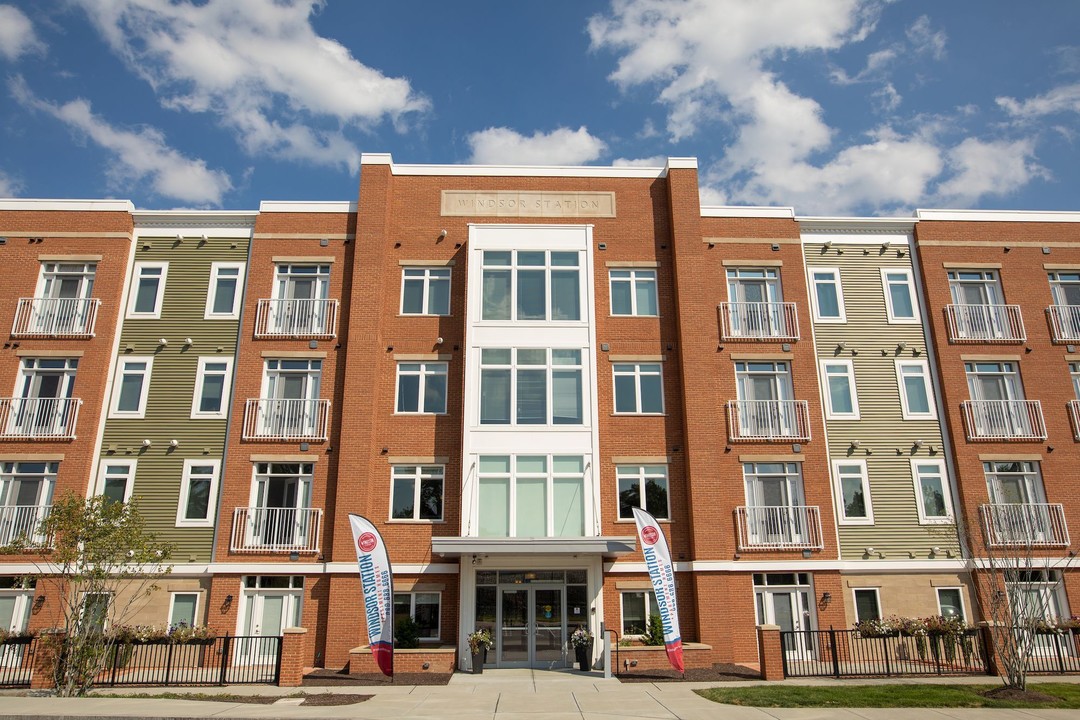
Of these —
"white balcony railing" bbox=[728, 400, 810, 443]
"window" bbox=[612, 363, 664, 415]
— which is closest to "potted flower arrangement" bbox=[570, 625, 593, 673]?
"window" bbox=[612, 363, 664, 415]

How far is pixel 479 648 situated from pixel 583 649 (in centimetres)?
255

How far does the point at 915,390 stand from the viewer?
22828mm

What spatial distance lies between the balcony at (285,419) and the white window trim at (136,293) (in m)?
4.36

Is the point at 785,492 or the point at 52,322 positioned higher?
the point at 52,322

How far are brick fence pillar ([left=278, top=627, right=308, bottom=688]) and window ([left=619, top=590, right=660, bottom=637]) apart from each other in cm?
824

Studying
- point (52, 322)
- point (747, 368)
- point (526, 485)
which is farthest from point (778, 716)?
point (52, 322)

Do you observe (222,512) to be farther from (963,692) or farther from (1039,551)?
(1039,551)

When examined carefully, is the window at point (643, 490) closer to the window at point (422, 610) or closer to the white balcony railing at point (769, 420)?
the white balcony railing at point (769, 420)

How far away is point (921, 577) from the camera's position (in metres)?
20.9

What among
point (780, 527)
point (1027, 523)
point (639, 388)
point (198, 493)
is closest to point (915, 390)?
point (1027, 523)

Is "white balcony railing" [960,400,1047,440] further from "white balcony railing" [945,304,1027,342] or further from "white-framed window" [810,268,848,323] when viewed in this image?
"white-framed window" [810,268,848,323]

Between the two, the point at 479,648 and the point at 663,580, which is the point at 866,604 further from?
the point at 479,648

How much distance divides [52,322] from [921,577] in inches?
1023

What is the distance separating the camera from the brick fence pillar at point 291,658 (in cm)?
1655
